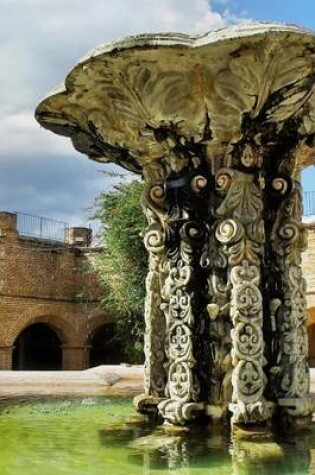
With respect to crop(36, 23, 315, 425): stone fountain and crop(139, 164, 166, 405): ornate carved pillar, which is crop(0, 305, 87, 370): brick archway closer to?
crop(139, 164, 166, 405): ornate carved pillar

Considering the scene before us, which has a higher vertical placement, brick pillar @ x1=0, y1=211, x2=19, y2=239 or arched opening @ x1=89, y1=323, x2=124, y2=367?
brick pillar @ x1=0, y1=211, x2=19, y2=239

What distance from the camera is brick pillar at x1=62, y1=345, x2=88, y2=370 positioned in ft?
82.1

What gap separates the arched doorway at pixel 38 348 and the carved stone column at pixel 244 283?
77.7 feet

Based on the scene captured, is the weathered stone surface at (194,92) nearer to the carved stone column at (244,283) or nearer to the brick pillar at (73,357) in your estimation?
the carved stone column at (244,283)

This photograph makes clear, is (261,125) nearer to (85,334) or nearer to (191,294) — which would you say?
(191,294)

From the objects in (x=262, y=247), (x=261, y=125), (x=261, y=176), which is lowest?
(x=262, y=247)

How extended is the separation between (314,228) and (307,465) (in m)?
17.3

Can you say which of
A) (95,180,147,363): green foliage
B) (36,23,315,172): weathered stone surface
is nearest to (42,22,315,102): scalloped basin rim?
(36,23,315,172): weathered stone surface

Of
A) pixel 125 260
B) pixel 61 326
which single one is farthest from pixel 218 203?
pixel 61 326

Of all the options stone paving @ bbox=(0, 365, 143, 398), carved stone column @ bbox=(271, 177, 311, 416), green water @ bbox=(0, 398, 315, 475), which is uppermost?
carved stone column @ bbox=(271, 177, 311, 416)

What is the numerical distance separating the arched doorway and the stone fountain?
23316 mm

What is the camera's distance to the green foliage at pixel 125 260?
21.2 meters

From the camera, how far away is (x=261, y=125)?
5.27 metres

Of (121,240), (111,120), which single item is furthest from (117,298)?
(111,120)
